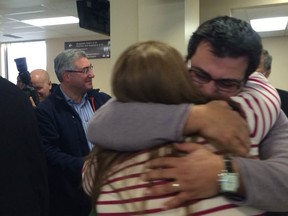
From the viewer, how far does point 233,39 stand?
0.80 meters

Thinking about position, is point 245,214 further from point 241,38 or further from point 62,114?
point 62,114

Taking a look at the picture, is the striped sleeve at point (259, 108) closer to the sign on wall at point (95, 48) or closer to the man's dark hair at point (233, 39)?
the man's dark hair at point (233, 39)

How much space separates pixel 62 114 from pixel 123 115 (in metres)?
1.60

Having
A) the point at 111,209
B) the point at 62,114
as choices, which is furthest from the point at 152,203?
the point at 62,114

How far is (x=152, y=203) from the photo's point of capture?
0.68 m

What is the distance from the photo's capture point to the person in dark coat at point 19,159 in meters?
0.95

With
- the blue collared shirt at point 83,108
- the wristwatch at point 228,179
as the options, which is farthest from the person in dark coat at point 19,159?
the blue collared shirt at point 83,108

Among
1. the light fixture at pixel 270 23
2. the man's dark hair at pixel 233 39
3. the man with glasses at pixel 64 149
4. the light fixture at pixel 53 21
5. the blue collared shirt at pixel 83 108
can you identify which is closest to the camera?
the man's dark hair at pixel 233 39

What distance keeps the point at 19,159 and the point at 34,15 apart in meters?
5.97

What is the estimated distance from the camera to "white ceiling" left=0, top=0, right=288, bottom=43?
567 centimetres

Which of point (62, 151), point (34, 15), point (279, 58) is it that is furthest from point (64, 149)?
point (279, 58)

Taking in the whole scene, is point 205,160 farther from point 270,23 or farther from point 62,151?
point 270,23

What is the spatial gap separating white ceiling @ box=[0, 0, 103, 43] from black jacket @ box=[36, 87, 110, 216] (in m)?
3.79

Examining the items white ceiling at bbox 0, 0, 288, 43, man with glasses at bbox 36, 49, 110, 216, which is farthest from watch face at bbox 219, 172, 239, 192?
white ceiling at bbox 0, 0, 288, 43
